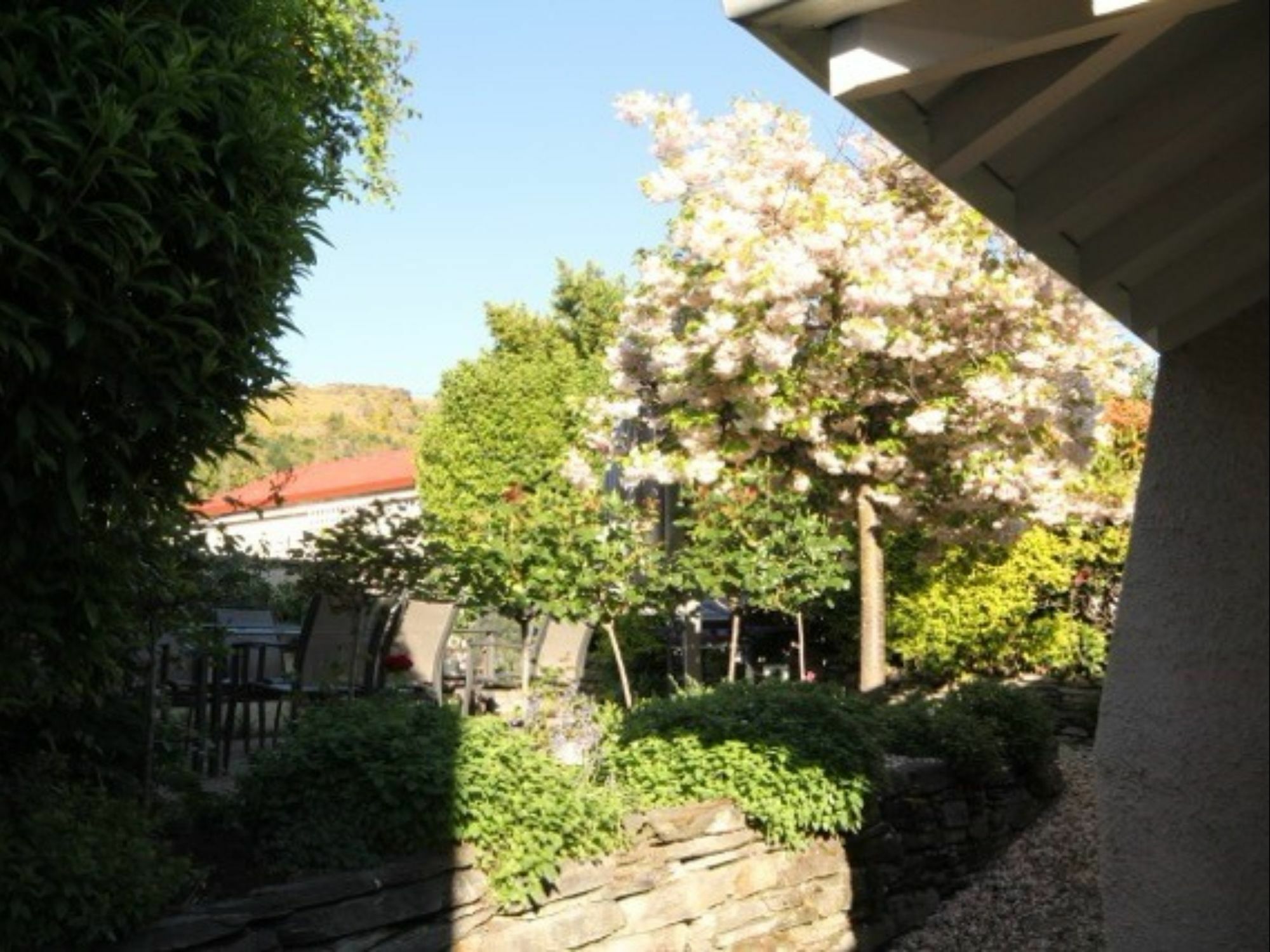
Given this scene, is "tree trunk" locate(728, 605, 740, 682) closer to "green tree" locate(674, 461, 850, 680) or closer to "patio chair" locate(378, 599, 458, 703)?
"green tree" locate(674, 461, 850, 680)

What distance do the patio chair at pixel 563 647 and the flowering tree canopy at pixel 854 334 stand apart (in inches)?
67.4

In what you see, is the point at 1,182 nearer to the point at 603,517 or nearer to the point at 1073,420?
the point at 603,517

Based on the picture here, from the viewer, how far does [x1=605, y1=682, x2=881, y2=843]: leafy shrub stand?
622 cm

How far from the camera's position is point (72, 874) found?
12.7ft

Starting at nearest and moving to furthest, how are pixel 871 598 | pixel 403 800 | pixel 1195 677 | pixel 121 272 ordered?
pixel 1195 677 → pixel 121 272 → pixel 403 800 → pixel 871 598

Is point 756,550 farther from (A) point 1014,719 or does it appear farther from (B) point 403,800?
(B) point 403,800

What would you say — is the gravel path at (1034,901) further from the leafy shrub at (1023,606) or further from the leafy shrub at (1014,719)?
the leafy shrub at (1023,606)

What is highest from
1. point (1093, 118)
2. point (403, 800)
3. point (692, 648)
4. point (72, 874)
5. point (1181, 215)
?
point (1093, 118)

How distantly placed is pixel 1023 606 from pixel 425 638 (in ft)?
17.3

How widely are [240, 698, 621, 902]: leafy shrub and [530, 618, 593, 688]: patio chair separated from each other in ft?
9.56

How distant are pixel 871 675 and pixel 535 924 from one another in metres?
5.42


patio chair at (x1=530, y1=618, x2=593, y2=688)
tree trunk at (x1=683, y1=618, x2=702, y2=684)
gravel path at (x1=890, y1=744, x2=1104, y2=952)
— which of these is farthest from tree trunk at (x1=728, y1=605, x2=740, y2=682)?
gravel path at (x1=890, y1=744, x2=1104, y2=952)

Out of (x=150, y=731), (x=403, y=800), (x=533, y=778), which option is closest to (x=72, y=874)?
(x=403, y=800)

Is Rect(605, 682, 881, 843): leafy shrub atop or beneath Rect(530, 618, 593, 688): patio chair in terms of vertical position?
beneath
